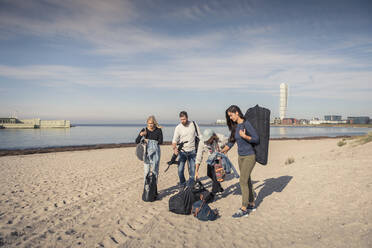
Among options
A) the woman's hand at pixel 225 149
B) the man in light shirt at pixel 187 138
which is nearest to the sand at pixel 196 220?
the man in light shirt at pixel 187 138

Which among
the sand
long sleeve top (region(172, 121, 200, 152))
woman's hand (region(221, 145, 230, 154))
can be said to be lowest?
the sand

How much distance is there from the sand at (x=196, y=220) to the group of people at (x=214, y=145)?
2.07 feet

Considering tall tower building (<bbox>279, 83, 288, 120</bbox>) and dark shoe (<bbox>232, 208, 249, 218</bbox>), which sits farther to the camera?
tall tower building (<bbox>279, 83, 288, 120</bbox>)

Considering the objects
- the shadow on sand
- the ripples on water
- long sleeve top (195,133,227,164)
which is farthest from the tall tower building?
long sleeve top (195,133,227,164)

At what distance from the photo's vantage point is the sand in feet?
11.9

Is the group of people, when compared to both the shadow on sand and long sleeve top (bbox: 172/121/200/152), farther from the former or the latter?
the shadow on sand

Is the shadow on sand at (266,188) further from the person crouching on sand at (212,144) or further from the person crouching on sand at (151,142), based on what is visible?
the person crouching on sand at (151,142)

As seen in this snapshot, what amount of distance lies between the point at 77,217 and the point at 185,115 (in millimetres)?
3264

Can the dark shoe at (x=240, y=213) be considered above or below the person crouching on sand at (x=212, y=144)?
below

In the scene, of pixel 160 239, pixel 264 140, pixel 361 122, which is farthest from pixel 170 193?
pixel 361 122

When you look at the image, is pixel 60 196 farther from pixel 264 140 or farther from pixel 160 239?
pixel 264 140

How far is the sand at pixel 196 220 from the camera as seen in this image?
11.9 feet

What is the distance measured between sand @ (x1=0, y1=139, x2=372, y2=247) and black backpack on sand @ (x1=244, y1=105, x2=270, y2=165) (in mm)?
1309

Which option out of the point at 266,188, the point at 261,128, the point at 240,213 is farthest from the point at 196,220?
the point at 266,188
